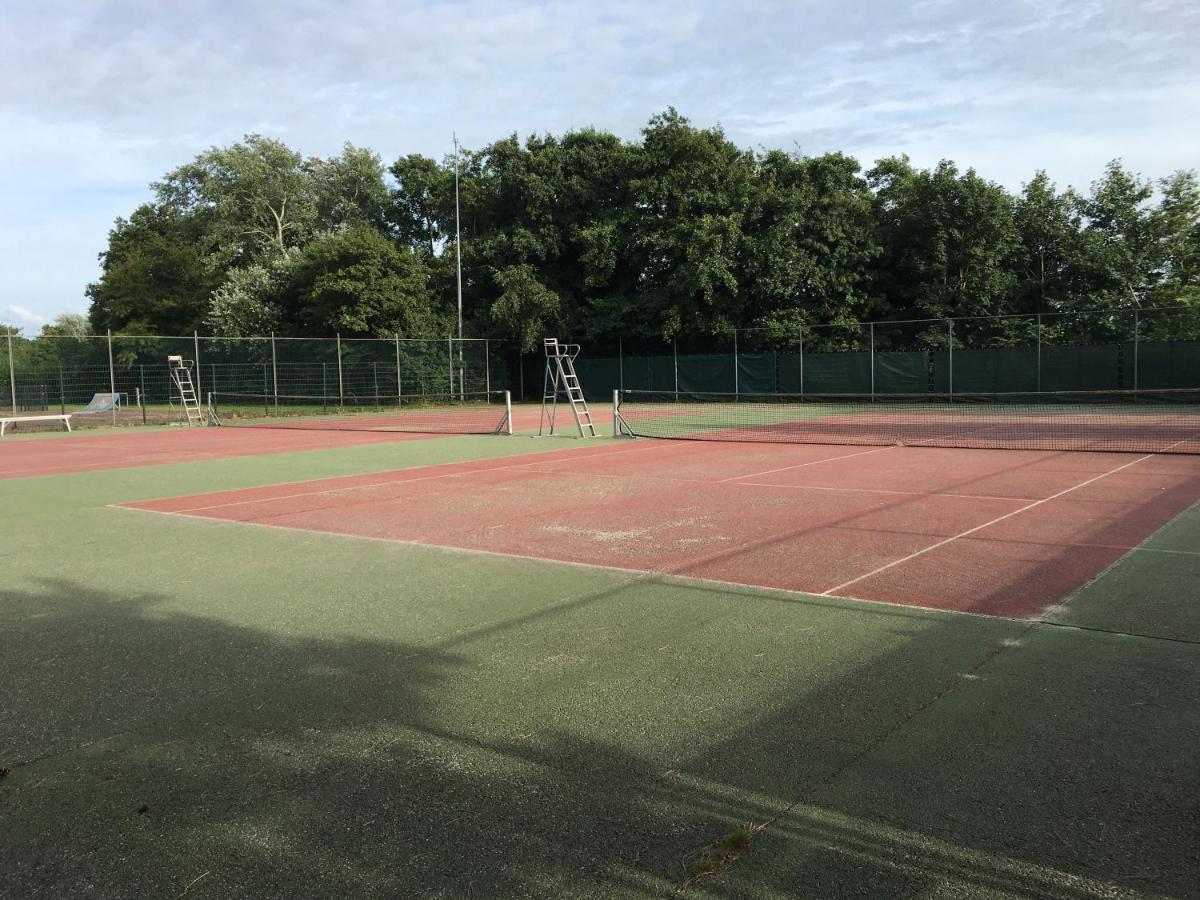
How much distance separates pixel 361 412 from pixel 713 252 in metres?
14.1

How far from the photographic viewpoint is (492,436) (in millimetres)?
19781

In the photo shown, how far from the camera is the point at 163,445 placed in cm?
1911

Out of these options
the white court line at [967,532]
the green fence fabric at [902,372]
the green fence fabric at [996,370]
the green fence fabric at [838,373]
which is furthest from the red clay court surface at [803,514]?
the green fence fabric at [838,373]

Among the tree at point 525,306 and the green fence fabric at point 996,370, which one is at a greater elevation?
the tree at point 525,306

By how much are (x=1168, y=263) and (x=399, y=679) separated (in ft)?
124

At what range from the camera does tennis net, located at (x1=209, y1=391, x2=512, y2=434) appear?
24.5 m

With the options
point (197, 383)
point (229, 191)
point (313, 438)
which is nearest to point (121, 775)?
point (313, 438)

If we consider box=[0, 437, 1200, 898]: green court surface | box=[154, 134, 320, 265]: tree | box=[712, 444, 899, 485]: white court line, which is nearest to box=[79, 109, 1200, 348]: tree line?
box=[154, 134, 320, 265]: tree

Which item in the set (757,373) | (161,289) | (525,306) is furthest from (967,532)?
(161,289)

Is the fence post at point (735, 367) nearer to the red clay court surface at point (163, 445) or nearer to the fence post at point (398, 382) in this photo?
the red clay court surface at point (163, 445)

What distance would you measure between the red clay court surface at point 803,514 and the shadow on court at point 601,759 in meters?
1.16

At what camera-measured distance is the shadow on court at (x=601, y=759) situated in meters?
2.55

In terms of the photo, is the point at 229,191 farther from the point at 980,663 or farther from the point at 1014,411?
the point at 980,663

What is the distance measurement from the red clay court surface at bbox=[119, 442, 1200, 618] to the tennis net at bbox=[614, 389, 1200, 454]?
2.73 m
